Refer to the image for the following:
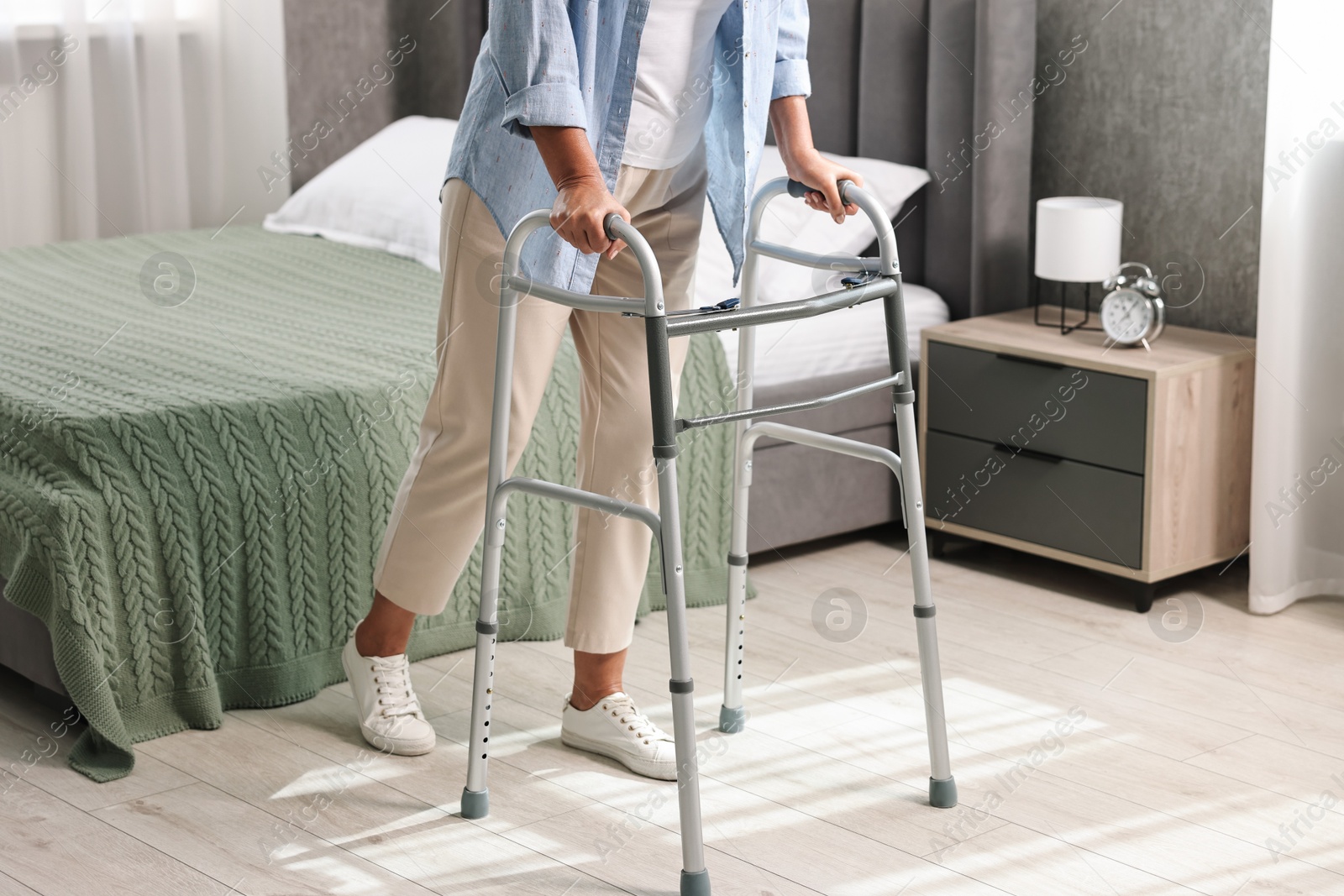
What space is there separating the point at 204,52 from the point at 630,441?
2.59 metres

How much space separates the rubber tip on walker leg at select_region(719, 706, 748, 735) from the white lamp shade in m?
1.15

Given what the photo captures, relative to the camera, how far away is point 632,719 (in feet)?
6.63

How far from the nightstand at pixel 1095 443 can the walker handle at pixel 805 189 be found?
94cm

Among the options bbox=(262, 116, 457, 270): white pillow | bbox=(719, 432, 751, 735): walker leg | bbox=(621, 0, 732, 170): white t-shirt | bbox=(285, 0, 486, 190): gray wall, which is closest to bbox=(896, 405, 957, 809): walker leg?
bbox=(719, 432, 751, 735): walker leg

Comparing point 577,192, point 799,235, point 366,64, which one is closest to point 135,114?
point 366,64

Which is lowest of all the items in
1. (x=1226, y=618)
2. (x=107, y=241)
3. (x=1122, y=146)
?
(x=1226, y=618)

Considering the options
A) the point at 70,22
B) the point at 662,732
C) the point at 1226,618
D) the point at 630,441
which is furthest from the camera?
the point at 70,22

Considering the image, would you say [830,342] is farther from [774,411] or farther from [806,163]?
[774,411]

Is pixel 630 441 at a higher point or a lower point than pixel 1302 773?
higher

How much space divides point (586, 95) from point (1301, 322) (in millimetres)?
1498

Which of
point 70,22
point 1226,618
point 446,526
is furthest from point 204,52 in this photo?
point 1226,618

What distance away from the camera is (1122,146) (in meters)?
2.97

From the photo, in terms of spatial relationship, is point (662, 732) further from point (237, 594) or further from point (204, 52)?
point (204, 52)

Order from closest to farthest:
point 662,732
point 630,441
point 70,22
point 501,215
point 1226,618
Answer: point 501,215
point 630,441
point 662,732
point 1226,618
point 70,22
